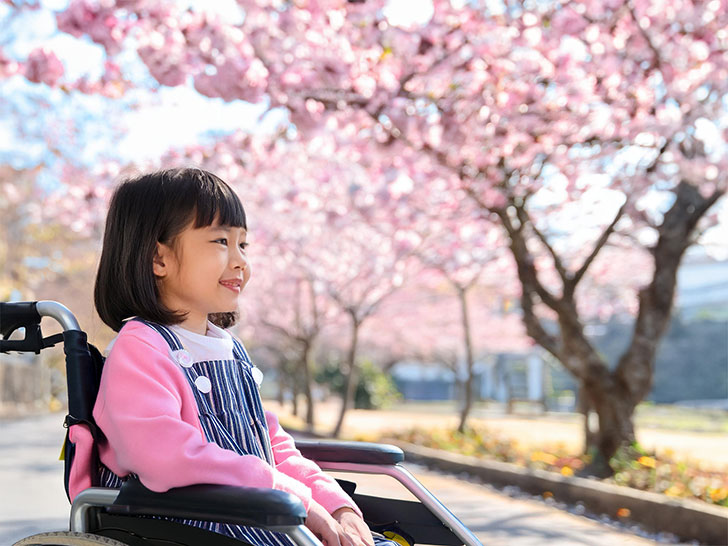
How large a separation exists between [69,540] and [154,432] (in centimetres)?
29

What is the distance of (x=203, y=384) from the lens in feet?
6.02

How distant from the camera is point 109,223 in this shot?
191cm

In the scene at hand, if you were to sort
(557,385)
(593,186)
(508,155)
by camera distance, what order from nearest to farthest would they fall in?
(508,155)
(593,186)
(557,385)

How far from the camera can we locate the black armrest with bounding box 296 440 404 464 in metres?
2.11

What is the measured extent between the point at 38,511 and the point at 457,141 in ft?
13.6

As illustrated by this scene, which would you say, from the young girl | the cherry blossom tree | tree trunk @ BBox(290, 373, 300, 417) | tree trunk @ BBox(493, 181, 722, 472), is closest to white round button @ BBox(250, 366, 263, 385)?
the young girl

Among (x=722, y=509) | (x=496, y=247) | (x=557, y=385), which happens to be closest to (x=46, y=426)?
(x=496, y=247)

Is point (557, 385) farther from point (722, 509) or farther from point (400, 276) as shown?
point (722, 509)

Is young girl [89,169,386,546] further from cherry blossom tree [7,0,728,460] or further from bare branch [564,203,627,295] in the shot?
bare branch [564,203,627,295]

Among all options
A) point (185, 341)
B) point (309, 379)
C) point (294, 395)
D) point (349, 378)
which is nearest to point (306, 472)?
point (185, 341)

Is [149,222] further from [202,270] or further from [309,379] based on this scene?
[309,379]

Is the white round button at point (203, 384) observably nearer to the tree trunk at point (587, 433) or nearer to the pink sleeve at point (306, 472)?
the pink sleeve at point (306, 472)

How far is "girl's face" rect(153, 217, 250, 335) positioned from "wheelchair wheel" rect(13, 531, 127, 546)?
50 cm

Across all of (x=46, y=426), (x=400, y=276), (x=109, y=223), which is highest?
(x=400, y=276)
